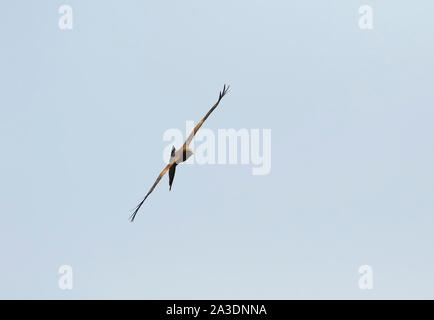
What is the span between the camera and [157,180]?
24.7 meters

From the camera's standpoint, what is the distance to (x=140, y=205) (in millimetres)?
22812
